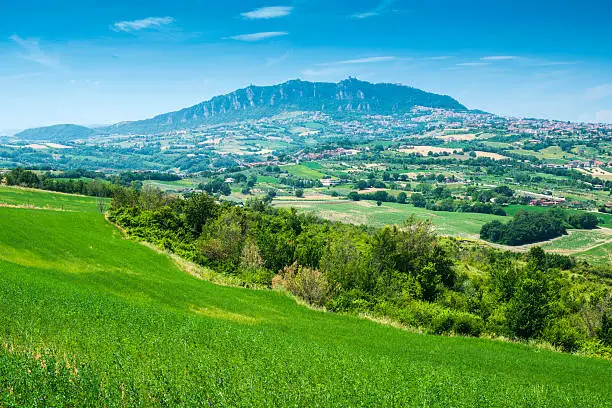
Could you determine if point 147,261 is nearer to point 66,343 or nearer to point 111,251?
point 111,251

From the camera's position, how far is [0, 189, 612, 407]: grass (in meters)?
13.5

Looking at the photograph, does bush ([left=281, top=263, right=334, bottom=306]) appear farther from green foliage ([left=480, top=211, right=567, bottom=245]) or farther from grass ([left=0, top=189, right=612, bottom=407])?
green foliage ([left=480, top=211, right=567, bottom=245])

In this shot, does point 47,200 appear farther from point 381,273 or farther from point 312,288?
point 381,273

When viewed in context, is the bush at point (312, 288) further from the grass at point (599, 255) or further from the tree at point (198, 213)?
the grass at point (599, 255)

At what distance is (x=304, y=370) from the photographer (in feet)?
59.3

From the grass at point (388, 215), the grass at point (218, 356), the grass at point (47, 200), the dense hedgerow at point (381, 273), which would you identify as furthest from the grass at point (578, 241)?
the grass at point (47, 200)

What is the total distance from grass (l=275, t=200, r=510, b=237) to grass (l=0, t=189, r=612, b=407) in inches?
4380

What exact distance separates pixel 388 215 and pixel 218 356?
506ft

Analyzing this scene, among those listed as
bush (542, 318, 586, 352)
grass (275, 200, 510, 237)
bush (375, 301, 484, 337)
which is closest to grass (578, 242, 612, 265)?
grass (275, 200, 510, 237)

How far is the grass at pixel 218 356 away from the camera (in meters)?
13.5

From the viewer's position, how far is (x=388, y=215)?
551ft

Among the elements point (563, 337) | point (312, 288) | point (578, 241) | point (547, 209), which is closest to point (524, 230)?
point (578, 241)

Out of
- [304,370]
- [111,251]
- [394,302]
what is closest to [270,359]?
[304,370]

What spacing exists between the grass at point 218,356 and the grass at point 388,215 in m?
111
